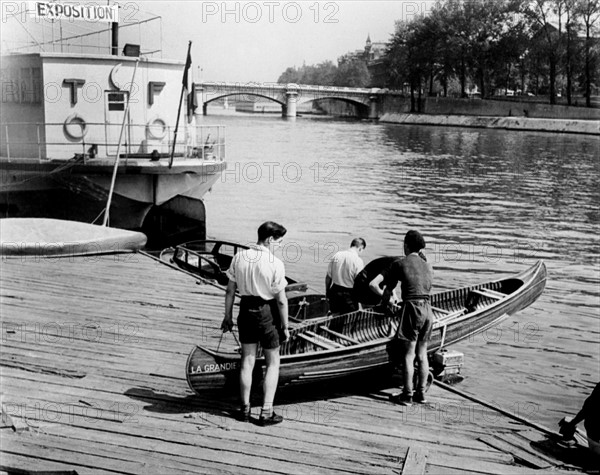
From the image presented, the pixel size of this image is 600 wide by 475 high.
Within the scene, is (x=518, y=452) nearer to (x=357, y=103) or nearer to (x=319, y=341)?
(x=319, y=341)

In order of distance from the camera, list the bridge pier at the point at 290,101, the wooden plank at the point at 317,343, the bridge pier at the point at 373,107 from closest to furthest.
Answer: the wooden plank at the point at 317,343, the bridge pier at the point at 290,101, the bridge pier at the point at 373,107

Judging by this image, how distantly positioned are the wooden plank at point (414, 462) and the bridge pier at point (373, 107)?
360 ft

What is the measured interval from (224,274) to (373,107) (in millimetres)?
103195

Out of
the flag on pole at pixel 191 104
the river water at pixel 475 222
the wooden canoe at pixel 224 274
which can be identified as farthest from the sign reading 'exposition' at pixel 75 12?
the river water at pixel 475 222

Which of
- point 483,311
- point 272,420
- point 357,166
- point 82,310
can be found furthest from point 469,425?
point 357,166

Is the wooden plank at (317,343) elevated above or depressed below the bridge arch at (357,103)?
below

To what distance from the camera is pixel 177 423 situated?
21.2ft

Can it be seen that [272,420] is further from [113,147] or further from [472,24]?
[472,24]

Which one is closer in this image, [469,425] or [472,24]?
[469,425]

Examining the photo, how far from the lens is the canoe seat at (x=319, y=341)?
824 cm

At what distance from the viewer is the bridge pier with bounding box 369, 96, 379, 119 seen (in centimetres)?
11281

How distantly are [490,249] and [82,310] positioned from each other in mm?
14967

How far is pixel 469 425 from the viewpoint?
22.3 feet

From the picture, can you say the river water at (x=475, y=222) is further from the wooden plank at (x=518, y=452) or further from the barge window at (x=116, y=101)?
the barge window at (x=116, y=101)
